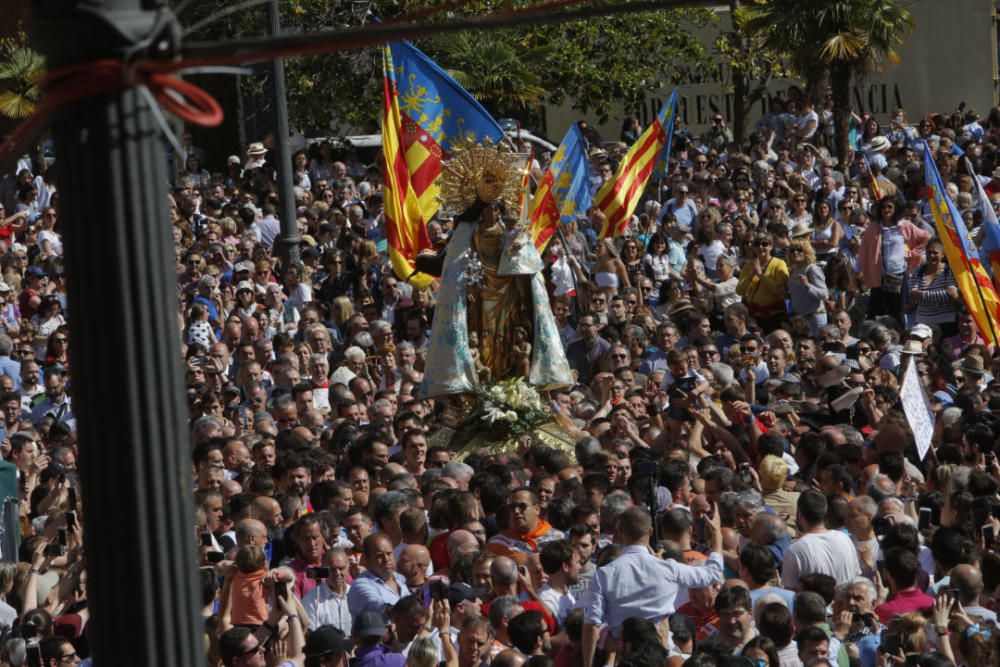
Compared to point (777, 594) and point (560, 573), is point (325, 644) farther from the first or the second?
point (777, 594)

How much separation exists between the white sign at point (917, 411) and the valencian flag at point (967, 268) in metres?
2.00

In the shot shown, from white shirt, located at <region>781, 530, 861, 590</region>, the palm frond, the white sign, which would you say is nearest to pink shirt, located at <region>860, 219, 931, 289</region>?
the white sign

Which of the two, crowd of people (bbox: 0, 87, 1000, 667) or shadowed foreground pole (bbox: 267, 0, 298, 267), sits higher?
shadowed foreground pole (bbox: 267, 0, 298, 267)

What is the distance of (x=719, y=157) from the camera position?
2338 centimetres

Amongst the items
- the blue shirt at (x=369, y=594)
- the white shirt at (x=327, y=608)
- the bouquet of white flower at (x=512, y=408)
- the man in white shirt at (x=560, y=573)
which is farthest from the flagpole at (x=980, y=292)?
the white shirt at (x=327, y=608)

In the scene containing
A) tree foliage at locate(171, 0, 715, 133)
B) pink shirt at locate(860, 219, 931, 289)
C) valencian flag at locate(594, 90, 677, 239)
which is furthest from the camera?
tree foliage at locate(171, 0, 715, 133)

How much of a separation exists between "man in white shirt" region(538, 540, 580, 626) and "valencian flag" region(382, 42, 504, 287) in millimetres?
6668

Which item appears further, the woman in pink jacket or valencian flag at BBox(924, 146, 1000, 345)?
the woman in pink jacket

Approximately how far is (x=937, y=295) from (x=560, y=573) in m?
7.32

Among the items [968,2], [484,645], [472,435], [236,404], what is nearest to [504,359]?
[472,435]

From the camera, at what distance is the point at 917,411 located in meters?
9.94

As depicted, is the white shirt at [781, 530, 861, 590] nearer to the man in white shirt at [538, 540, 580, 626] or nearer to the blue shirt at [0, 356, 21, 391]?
the man in white shirt at [538, 540, 580, 626]

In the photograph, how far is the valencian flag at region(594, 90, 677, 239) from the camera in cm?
1628

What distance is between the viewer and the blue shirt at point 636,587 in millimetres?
7121
